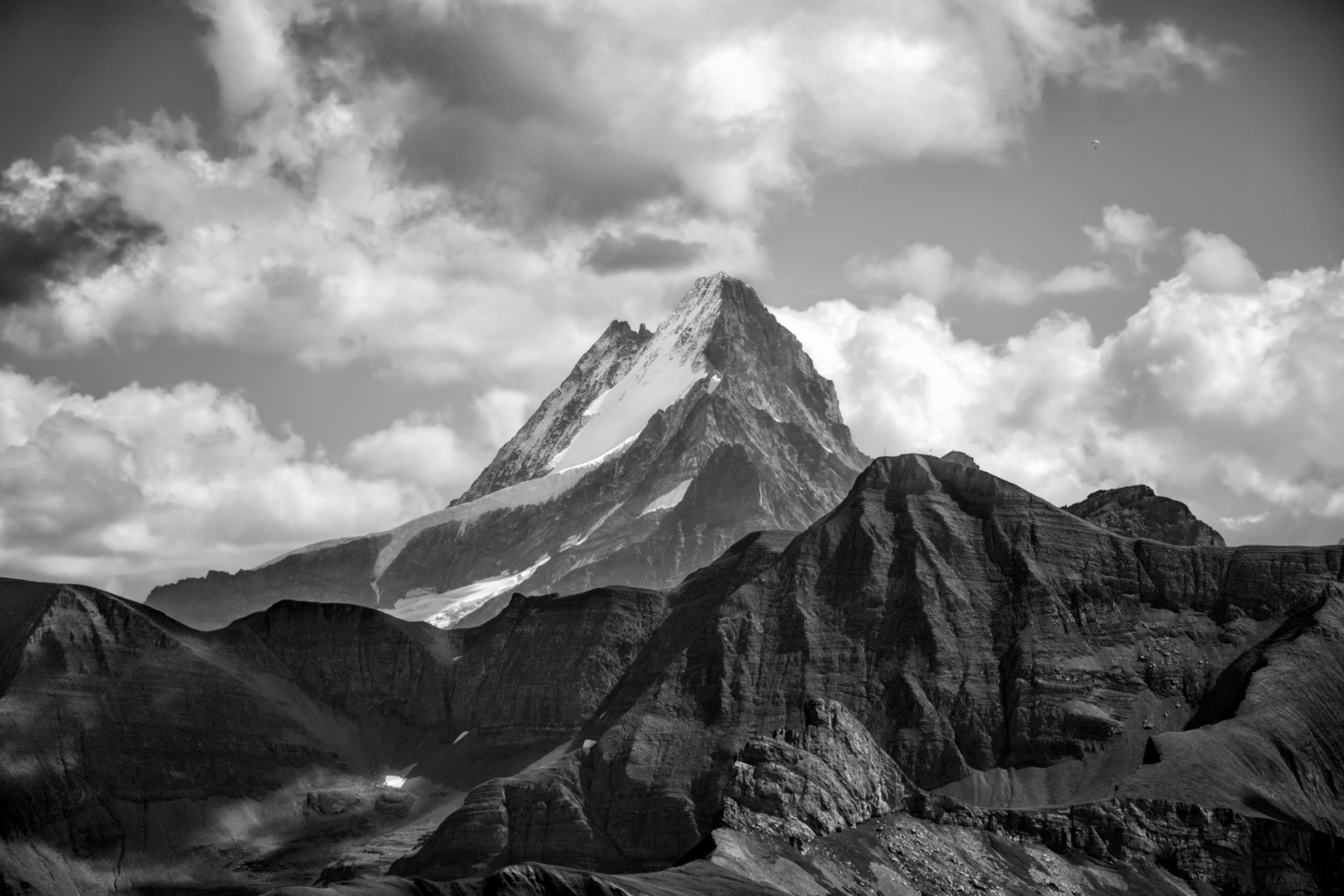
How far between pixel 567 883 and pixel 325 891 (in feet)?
73.9

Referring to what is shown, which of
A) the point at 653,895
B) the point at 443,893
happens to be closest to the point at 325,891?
the point at 443,893

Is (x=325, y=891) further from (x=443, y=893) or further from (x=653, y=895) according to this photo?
(x=653, y=895)

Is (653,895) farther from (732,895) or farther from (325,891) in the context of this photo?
(325,891)

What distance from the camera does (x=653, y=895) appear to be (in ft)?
612

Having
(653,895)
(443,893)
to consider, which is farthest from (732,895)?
(443,893)

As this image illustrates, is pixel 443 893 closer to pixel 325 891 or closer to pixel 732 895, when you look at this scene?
pixel 325 891

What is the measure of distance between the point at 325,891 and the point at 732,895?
36585mm

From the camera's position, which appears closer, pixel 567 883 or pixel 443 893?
pixel 567 883

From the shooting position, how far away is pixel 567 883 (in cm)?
18500

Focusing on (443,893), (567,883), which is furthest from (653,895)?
(443,893)

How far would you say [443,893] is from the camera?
654 feet

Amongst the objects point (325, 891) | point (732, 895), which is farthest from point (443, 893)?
point (732, 895)

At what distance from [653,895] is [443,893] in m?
23.4

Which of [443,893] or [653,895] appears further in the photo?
[443,893]
